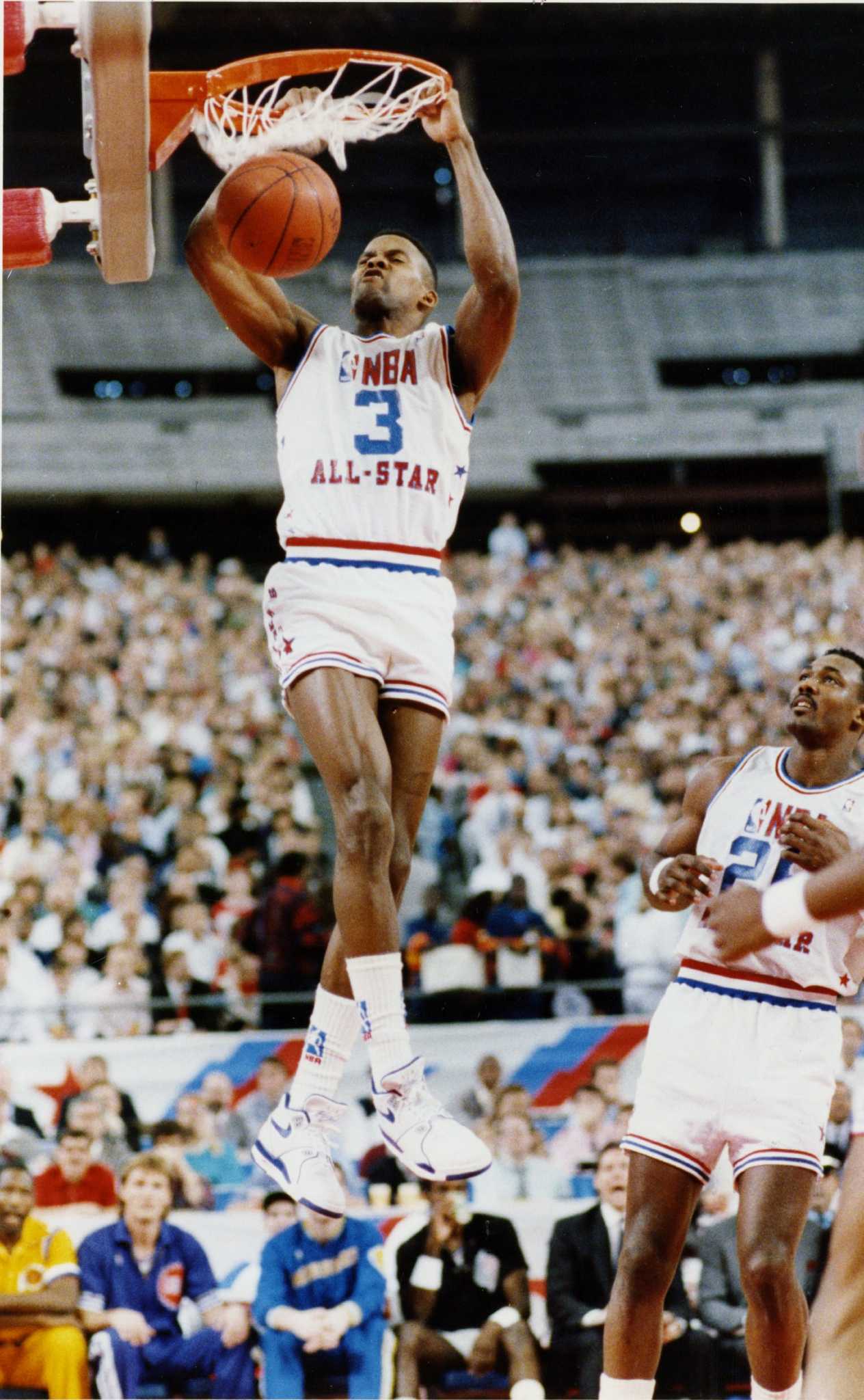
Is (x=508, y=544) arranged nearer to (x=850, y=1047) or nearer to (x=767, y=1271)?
(x=850, y=1047)

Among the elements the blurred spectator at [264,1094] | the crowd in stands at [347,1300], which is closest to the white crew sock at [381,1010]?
the crowd in stands at [347,1300]

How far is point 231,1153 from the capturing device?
8.80 meters

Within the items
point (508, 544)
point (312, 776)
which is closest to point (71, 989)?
point (312, 776)

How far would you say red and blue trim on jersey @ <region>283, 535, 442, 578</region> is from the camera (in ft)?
16.4

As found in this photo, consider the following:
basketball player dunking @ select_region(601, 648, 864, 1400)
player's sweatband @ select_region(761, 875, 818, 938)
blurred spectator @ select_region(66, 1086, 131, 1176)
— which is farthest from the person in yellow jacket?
player's sweatband @ select_region(761, 875, 818, 938)

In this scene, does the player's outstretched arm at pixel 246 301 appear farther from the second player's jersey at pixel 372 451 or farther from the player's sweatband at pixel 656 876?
the player's sweatband at pixel 656 876

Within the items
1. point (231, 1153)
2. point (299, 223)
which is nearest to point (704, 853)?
point (299, 223)

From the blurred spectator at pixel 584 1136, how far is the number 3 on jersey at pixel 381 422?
4.61 metres

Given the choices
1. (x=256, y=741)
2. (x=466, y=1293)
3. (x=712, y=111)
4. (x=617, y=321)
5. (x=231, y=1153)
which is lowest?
(x=466, y=1293)

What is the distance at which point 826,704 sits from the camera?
18.9 ft

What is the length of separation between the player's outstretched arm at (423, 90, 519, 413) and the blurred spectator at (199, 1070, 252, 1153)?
500cm

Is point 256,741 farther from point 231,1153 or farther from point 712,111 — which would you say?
point 712,111

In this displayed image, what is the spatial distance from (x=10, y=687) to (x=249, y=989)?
460 cm

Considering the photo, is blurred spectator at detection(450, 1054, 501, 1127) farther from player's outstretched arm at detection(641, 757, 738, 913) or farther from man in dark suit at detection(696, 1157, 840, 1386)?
player's outstretched arm at detection(641, 757, 738, 913)
